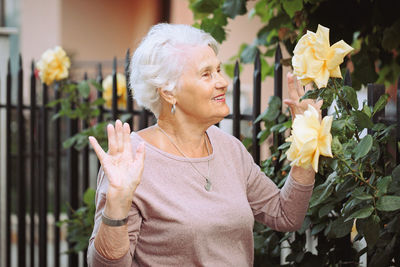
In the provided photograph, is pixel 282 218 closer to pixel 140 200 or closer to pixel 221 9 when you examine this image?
pixel 140 200

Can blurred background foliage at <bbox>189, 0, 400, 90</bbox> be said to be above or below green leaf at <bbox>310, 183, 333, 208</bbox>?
above

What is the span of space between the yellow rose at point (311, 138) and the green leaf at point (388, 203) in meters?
0.28

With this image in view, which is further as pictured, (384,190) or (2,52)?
(2,52)

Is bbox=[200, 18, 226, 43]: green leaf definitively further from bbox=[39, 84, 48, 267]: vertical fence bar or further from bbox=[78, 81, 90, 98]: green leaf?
bbox=[39, 84, 48, 267]: vertical fence bar

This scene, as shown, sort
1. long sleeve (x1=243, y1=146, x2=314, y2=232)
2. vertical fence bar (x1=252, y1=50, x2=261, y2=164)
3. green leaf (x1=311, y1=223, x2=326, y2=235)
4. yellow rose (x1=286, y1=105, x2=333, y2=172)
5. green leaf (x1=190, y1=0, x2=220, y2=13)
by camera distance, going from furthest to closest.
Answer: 1. green leaf (x1=190, y1=0, x2=220, y2=13)
2. vertical fence bar (x1=252, y1=50, x2=261, y2=164)
3. green leaf (x1=311, y1=223, x2=326, y2=235)
4. long sleeve (x1=243, y1=146, x2=314, y2=232)
5. yellow rose (x1=286, y1=105, x2=333, y2=172)

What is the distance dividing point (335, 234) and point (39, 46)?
1030 cm

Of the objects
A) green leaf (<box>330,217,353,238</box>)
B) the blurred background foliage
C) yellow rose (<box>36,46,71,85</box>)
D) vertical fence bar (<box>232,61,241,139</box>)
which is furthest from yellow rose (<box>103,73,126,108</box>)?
green leaf (<box>330,217,353,238</box>)

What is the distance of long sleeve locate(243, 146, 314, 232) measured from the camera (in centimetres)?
229

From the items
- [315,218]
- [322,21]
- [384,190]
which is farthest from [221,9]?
[384,190]

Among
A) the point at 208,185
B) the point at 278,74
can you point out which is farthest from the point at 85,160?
the point at 208,185

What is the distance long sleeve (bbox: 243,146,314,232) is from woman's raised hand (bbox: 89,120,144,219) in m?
0.59

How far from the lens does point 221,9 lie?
10.7 feet

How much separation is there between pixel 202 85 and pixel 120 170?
455 millimetres

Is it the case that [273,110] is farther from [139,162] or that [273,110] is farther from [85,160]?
[85,160]
